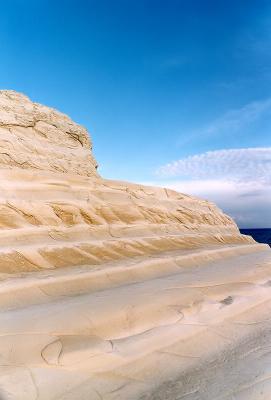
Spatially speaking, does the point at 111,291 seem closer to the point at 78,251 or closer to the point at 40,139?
the point at 78,251

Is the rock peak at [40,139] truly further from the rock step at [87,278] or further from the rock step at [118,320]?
the rock step at [118,320]

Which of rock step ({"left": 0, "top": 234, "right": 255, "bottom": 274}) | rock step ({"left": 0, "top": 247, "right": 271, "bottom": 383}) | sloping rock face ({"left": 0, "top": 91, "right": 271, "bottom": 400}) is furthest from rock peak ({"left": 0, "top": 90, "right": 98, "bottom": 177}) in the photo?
rock step ({"left": 0, "top": 247, "right": 271, "bottom": 383})

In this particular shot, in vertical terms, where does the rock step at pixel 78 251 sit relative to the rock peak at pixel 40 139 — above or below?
below

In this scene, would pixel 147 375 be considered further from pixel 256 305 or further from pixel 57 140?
pixel 57 140

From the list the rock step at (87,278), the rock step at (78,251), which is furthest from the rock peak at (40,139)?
the rock step at (87,278)

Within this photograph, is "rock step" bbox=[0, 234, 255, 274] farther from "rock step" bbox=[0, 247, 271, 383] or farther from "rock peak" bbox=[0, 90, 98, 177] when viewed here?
"rock peak" bbox=[0, 90, 98, 177]

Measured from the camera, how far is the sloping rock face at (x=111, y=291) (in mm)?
1535

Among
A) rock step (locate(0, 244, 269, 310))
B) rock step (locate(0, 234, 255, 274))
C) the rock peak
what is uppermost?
the rock peak

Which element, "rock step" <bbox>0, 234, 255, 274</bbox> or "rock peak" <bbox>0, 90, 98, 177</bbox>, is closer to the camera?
"rock step" <bbox>0, 234, 255, 274</bbox>

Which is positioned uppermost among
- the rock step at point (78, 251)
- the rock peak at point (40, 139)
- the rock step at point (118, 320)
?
the rock peak at point (40, 139)

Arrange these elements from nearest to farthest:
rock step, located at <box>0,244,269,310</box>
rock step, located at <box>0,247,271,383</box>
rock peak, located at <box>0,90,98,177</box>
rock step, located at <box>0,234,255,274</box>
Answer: rock step, located at <box>0,247,271,383</box>, rock step, located at <box>0,244,269,310</box>, rock step, located at <box>0,234,255,274</box>, rock peak, located at <box>0,90,98,177</box>

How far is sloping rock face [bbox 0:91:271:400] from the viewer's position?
1535 mm

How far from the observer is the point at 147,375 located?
158cm

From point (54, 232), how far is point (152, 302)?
4.27ft
